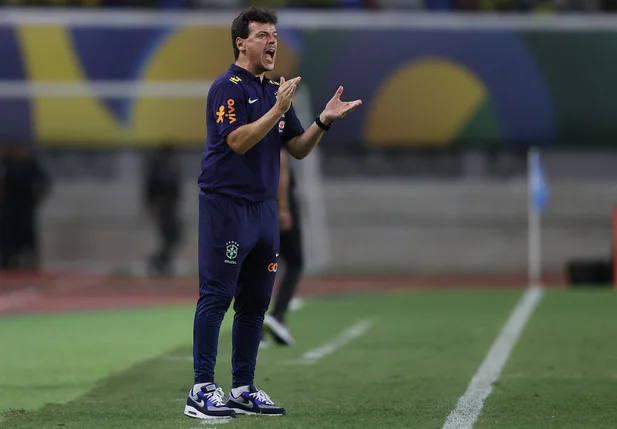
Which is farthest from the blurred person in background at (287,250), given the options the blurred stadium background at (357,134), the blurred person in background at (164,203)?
the blurred person in background at (164,203)

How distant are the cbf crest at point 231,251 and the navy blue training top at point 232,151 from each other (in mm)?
259

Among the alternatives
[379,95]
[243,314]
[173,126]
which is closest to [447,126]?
[379,95]

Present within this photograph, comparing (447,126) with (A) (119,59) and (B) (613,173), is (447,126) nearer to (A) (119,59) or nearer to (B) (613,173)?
(B) (613,173)

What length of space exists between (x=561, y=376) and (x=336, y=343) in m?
3.16

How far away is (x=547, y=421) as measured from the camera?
7.41 m

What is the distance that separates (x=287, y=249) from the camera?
483 inches

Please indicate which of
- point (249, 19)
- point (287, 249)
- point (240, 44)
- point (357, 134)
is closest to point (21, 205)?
point (357, 134)

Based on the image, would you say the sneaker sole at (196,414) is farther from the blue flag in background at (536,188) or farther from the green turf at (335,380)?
the blue flag in background at (536,188)

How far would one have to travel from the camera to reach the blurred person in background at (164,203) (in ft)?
75.3

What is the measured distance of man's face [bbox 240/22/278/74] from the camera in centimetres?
751

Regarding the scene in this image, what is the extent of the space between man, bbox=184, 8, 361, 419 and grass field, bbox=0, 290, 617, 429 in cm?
26

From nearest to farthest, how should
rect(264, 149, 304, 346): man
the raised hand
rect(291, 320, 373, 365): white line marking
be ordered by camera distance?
the raised hand < rect(291, 320, 373, 365): white line marking < rect(264, 149, 304, 346): man

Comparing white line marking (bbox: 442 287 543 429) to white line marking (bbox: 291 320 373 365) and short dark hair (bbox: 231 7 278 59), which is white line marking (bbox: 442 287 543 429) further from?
short dark hair (bbox: 231 7 278 59)

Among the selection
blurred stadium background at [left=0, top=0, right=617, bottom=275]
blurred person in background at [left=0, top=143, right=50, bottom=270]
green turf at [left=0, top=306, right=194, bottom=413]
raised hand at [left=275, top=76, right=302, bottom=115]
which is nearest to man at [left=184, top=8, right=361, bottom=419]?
raised hand at [left=275, top=76, right=302, bottom=115]
